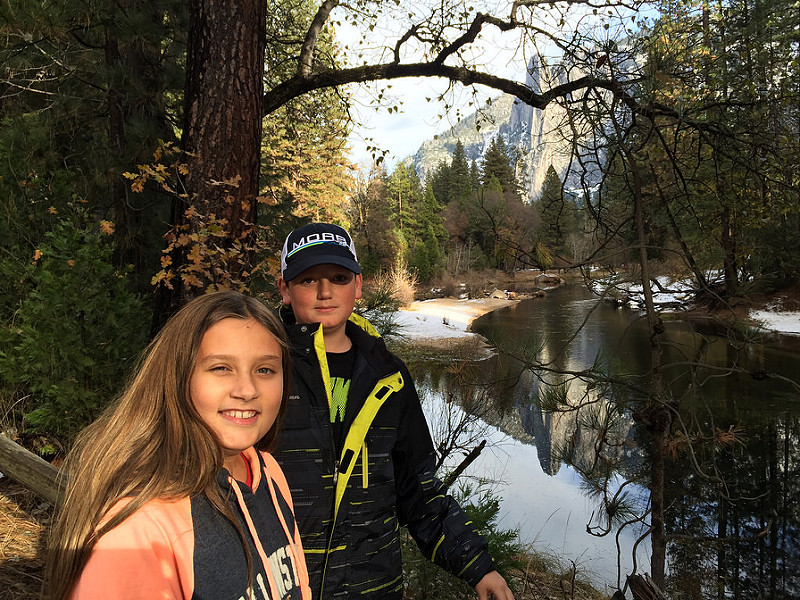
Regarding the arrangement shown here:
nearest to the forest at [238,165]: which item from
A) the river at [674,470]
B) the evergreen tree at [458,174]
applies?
the river at [674,470]

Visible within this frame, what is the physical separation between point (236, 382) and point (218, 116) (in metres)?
→ 2.17

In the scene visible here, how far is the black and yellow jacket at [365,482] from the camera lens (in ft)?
4.77

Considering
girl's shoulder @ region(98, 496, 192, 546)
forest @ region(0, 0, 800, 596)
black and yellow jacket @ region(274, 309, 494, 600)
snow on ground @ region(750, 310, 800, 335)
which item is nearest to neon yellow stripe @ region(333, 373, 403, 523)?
black and yellow jacket @ region(274, 309, 494, 600)

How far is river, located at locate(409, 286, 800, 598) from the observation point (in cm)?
369

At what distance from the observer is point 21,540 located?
2869 mm

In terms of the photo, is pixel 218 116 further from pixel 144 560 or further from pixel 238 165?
pixel 144 560

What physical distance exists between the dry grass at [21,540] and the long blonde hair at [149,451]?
82.0 inches

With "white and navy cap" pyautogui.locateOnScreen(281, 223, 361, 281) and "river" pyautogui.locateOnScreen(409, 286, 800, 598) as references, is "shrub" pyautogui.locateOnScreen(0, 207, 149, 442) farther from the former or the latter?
"white and navy cap" pyautogui.locateOnScreen(281, 223, 361, 281)

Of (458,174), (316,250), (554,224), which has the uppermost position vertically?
(458,174)

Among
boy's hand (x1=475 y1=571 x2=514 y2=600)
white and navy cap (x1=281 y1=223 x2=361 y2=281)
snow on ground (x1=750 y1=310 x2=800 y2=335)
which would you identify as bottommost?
snow on ground (x1=750 y1=310 x2=800 y2=335)

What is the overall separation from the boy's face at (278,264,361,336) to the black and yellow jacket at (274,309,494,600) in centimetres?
8

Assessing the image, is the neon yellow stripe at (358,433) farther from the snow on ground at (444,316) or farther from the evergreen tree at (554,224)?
the snow on ground at (444,316)

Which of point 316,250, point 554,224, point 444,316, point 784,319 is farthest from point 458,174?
point 316,250

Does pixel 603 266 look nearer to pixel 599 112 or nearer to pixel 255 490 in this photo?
pixel 599 112
